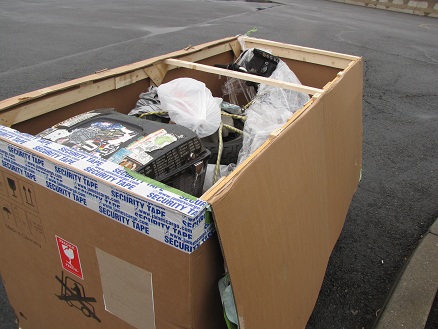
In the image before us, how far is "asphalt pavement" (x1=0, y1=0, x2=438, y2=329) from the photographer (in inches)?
93.7

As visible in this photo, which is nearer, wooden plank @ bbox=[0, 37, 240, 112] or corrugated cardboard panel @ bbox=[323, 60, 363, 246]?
wooden plank @ bbox=[0, 37, 240, 112]

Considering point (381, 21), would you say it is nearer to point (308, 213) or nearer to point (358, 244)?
point (358, 244)

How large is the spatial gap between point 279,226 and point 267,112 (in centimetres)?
98

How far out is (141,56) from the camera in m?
6.00

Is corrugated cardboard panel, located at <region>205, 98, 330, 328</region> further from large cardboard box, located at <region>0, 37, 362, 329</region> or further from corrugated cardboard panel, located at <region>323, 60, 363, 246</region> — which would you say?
corrugated cardboard panel, located at <region>323, 60, 363, 246</region>

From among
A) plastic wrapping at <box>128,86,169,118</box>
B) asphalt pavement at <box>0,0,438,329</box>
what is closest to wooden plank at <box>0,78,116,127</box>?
plastic wrapping at <box>128,86,169,118</box>

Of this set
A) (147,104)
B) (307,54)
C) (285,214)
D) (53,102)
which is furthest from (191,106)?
(307,54)

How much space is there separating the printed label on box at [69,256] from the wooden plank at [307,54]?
2.14m

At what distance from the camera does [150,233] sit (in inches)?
36.3

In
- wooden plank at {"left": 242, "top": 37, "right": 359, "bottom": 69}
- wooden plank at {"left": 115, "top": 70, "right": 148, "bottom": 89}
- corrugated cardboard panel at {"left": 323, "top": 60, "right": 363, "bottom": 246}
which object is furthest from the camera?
wooden plank at {"left": 242, "top": 37, "right": 359, "bottom": 69}

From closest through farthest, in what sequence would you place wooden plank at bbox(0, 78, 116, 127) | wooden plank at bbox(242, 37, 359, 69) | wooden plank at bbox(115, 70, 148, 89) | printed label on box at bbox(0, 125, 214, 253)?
printed label on box at bbox(0, 125, 214, 253) < wooden plank at bbox(0, 78, 116, 127) < wooden plank at bbox(115, 70, 148, 89) < wooden plank at bbox(242, 37, 359, 69)

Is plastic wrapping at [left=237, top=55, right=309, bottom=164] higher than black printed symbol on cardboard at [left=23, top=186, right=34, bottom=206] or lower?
lower

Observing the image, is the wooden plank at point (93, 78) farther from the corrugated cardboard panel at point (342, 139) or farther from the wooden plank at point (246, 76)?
the corrugated cardboard panel at point (342, 139)

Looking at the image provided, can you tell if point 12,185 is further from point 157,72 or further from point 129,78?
point 157,72
